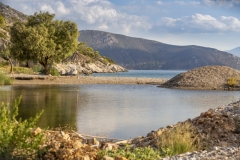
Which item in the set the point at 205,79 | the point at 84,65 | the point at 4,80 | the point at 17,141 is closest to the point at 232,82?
the point at 205,79

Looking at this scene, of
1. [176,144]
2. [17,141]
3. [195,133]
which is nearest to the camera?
[17,141]

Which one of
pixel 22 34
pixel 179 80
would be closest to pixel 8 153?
pixel 179 80

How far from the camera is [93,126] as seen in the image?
42.2ft

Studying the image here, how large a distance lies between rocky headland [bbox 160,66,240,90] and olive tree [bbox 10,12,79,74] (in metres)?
15.3

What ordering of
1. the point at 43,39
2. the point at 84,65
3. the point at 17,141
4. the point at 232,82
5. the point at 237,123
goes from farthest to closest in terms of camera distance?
1. the point at 84,65
2. the point at 43,39
3. the point at 232,82
4. the point at 237,123
5. the point at 17,141

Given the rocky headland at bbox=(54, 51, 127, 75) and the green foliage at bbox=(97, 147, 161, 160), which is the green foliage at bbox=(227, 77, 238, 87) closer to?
the green foliage at bbox=(97, 147, 161, 160)

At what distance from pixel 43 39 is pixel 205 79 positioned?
18.8 meters

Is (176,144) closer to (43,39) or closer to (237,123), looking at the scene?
(237,123)

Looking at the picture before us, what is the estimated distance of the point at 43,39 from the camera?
142 feet

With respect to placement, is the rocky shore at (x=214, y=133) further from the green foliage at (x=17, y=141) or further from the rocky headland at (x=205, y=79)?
the rocky headland at (x=205, y=79)

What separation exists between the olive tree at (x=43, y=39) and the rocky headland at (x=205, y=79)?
50.1 ft

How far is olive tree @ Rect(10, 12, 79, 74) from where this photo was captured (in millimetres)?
42875

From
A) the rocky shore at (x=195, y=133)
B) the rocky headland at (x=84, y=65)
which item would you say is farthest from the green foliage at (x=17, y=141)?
the rocky headland at (x=84, y=65)

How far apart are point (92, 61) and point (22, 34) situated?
190 feet
